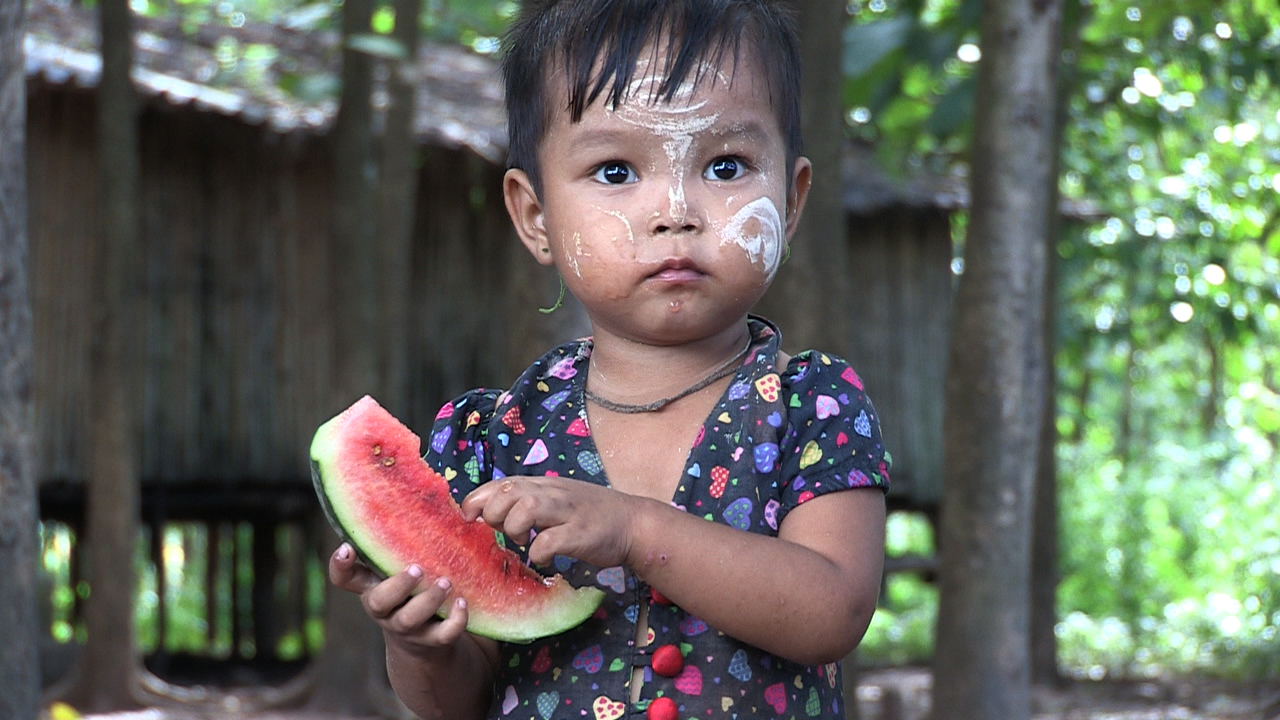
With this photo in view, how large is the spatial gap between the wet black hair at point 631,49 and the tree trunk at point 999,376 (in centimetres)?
383

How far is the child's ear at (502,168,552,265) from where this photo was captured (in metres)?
2.24

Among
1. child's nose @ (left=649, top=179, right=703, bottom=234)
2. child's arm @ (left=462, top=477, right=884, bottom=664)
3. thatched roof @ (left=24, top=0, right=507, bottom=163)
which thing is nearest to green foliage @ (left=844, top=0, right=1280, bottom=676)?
thatched roof @ (left=24, top=0, right=507, bottom=163)

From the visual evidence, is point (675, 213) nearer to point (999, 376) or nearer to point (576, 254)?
point (576, 254)

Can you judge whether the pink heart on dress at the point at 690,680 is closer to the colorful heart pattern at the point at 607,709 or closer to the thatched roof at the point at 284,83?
the colorful heart pattern at the point at 607,709

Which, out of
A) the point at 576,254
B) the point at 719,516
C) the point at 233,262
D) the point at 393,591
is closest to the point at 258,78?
the point at 233,262

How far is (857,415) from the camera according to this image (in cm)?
204

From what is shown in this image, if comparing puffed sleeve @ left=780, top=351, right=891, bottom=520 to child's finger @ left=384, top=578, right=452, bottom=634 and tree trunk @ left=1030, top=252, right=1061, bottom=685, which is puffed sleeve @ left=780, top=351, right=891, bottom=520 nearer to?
child's finger @ left=384, top=578, right=452, bottom=634

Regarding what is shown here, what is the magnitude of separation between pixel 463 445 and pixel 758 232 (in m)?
0.56

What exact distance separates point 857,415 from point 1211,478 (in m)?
17.5

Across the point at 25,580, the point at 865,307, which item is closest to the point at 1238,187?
the point at 865,307

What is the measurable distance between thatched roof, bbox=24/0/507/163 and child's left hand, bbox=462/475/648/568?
7.94 meters

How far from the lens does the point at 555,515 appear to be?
5.51 ft

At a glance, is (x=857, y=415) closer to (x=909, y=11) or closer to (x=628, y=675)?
(x=628, y=675)

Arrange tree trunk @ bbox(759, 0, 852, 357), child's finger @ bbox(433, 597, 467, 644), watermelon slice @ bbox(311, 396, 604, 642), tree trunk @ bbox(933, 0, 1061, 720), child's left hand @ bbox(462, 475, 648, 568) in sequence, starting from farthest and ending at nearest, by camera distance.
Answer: tree trunk @ bbox(933, 0, 1061, 720) → tree trunk @ bbox(759, 0, 852, 357) → watermelon slice @ bbox(311, 396, 604, 642) → child's finger @ bbox(433, 597, 467, 644) → child's left hand @ bbox(462, 475, 648, 568)
